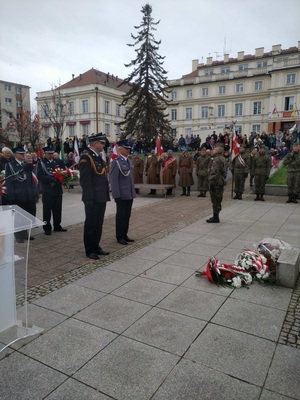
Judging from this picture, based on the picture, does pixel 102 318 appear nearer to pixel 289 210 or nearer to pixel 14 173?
pixel 14 173

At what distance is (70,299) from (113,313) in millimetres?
701

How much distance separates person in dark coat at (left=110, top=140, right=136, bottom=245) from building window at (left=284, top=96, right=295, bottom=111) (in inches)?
1993

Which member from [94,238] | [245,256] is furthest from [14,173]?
[245,256]

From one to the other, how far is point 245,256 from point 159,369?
260cm

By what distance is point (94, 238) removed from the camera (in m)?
5.72

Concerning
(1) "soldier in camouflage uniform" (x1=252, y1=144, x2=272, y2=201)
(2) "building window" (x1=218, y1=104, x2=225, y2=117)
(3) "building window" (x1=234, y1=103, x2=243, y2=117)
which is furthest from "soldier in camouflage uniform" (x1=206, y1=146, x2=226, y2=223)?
(2) "building window" (x1=218, y1=104, x2=225, y2=117)

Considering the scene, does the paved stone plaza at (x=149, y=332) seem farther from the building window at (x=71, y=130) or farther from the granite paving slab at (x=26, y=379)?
the building window at (x=71, y=130)

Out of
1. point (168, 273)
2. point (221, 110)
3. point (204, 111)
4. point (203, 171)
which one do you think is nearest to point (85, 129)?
point (204, 111)

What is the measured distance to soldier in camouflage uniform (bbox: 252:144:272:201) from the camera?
1225cm

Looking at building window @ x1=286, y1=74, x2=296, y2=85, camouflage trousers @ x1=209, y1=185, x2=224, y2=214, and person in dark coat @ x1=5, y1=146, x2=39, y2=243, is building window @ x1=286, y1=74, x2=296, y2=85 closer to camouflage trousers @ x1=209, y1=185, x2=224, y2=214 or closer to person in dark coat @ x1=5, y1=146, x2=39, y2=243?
camouflage trousers @ x1=209, y1=185, x2=224, y2=214

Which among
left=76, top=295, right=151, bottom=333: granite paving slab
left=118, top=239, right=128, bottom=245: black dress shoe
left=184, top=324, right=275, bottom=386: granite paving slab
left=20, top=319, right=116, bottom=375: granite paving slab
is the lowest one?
left=20, top=319, right=116, bottom=375: granite paving slab

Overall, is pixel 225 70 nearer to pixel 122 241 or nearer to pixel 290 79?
pixel 290 79

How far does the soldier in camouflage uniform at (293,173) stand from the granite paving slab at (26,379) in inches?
427

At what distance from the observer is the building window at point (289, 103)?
49688 mm
